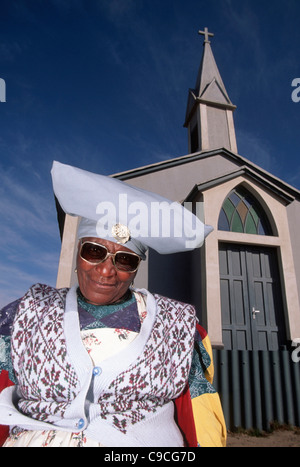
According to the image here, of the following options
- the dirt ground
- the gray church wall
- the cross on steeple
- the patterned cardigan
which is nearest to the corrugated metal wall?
the dirt ground

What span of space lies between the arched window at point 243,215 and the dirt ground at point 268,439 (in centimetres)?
474

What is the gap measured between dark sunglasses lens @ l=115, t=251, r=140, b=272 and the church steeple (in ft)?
32.2

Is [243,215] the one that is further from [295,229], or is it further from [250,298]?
[250,298]

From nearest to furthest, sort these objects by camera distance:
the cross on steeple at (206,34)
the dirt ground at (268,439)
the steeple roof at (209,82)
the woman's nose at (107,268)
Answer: the woman's nose at (107,268)
the dirt ground at (268,439)
the steeple roof at (209,82)
the cross on steeple at (206,34)

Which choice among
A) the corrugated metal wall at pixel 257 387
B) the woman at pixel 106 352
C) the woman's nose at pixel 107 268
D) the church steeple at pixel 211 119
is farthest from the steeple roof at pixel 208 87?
the woman's nose at pixel 107 268

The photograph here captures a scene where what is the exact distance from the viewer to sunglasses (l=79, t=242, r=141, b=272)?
1665mm

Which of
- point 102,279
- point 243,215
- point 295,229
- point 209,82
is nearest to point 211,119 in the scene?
point 209,82

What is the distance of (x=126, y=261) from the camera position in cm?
171

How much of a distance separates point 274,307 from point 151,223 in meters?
6.57

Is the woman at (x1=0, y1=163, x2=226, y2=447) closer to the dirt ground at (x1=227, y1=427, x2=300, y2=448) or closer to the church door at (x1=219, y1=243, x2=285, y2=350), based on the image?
the dirt ground at (x1=227, y1=427, x2=300, y2=448)

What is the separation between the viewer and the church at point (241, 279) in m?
4.94

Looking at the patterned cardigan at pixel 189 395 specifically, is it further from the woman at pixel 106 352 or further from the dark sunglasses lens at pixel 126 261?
the dark sunglasses lens at pixel 126 261

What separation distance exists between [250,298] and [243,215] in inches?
97.3
